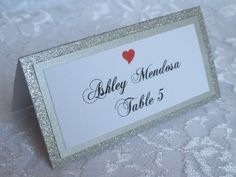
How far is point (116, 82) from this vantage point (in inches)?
24.5

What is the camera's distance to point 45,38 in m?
1.04

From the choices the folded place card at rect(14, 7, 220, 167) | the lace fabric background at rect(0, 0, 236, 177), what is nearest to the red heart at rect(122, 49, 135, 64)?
the folded place card at rect(14, 7, 220, 167)

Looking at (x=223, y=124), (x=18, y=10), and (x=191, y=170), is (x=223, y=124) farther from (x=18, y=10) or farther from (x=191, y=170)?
(x=18, y=10)

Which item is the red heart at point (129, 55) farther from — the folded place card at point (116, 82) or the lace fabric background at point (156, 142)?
the lace fabric background at point (156, 142)

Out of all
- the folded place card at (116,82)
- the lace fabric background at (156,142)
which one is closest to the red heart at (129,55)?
the folded place card at (116,82)

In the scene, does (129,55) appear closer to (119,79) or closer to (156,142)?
(119,79)

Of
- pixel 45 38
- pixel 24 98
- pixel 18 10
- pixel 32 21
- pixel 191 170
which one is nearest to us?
pixel 191 170

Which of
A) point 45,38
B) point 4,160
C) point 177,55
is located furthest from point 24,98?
point 45,38

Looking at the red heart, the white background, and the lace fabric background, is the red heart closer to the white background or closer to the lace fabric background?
the white background

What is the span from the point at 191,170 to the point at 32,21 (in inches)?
28.9

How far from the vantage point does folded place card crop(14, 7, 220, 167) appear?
58 cm

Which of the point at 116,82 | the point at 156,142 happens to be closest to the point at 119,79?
the point at 116,82

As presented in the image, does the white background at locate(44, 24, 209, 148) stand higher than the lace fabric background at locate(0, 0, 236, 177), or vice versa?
the white background at locate(44, 24, 209, 148)

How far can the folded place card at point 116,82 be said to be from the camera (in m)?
0.58
